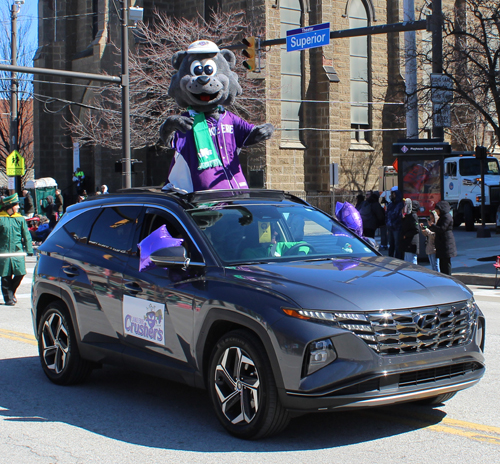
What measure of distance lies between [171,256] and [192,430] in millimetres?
1220

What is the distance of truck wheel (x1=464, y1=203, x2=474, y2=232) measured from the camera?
2670cm

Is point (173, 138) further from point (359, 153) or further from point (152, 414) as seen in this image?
point (359, 153)

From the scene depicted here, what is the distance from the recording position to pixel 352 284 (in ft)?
15.2

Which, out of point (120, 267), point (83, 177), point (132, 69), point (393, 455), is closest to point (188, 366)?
point (120, 267)

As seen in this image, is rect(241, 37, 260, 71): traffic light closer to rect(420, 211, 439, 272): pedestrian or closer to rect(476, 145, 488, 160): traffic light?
rect(476, 145, 488, 160): traffic light

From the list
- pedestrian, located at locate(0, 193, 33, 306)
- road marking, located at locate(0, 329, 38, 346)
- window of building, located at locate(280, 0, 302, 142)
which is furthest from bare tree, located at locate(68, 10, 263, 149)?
road marking, located at locate(0, 329, 38, 346)

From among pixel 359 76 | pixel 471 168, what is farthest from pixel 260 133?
pixel 359 76

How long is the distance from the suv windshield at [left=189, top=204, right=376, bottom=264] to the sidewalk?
9282 millimetres

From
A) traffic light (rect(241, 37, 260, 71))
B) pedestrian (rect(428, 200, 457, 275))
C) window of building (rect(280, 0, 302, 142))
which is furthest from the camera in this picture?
window of building (rect(280, 0, 302, 142))

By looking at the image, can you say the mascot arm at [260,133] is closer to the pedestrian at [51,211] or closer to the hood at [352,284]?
the hood at [352,284]

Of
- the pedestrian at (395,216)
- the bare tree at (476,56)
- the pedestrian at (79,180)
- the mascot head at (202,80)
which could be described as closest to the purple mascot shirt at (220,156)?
the mascot head at (202,80)

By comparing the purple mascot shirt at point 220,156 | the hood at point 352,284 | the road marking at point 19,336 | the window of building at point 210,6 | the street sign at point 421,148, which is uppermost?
the window of building at point 210,6

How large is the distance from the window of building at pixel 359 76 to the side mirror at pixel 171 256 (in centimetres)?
3315

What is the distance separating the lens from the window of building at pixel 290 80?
113 ft
